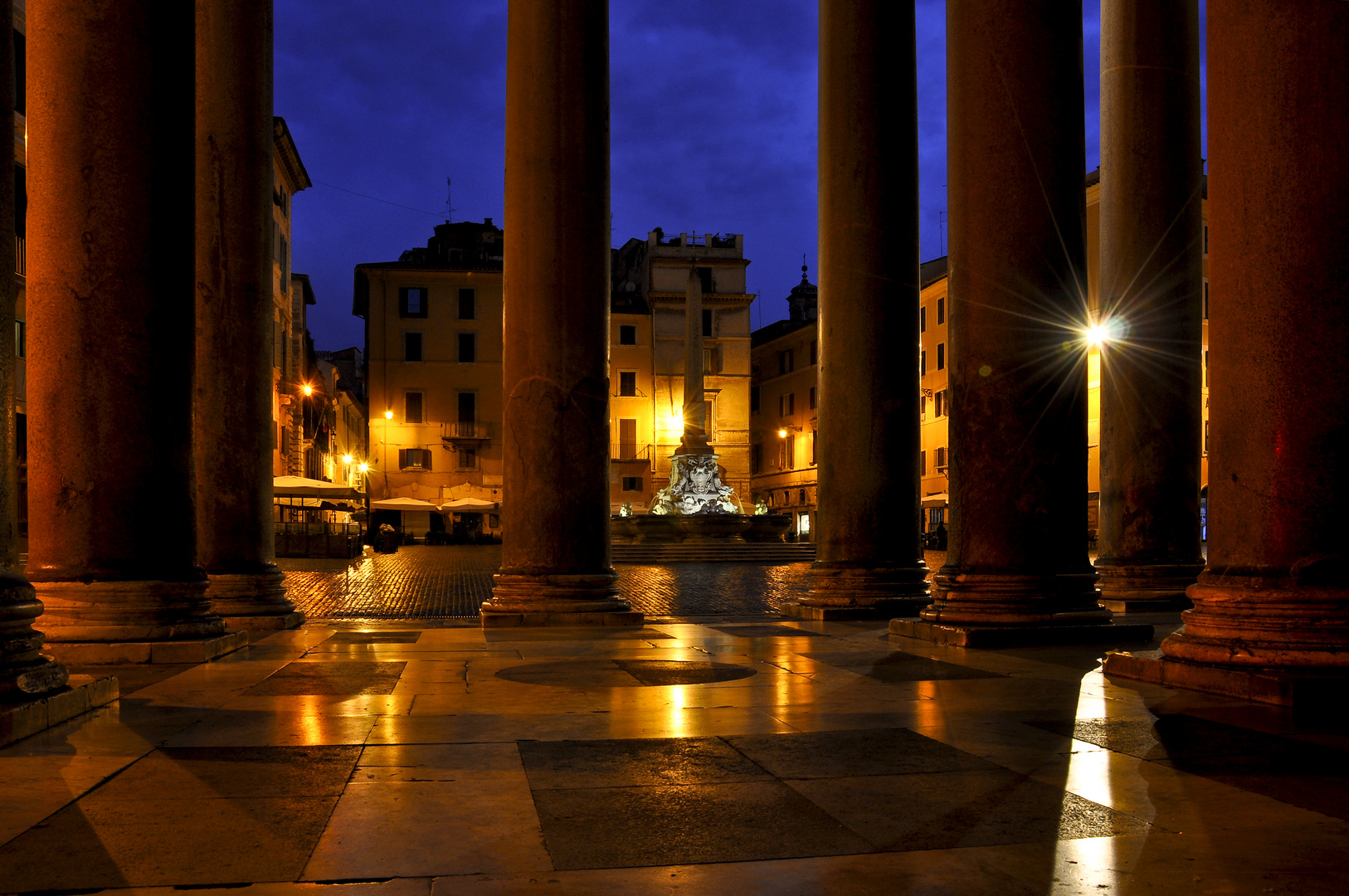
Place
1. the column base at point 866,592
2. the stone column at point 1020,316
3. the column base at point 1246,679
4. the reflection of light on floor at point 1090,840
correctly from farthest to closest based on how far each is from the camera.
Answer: the column base at point 866,592 → the stone column at point 1020,316 → the column base at point 1246,679 → the reflection of light on floor at point 1090,840

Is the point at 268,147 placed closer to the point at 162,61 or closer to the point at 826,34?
the point at 162,61

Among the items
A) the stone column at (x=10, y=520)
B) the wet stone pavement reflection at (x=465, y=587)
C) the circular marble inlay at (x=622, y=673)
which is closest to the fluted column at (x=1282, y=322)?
the circular marble inlay at (x=622, y=673)

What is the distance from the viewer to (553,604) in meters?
13.0

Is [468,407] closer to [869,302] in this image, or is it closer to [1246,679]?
[869,302]

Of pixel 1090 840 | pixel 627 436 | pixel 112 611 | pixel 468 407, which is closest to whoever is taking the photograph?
pixel 1090 840

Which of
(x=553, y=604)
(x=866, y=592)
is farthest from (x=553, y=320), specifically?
(x=866, y=592)

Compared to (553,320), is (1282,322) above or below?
below

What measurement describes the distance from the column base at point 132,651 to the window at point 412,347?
63164 mm

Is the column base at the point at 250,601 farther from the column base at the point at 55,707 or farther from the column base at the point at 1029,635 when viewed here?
the column base at the point at 1029,635

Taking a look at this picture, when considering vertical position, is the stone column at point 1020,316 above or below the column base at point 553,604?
above

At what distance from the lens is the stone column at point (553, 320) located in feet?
42.4

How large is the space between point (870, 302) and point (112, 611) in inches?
328

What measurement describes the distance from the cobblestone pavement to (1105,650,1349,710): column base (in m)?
8.12

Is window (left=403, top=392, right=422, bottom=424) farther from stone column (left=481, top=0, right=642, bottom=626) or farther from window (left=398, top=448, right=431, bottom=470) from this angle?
stone column (left=481, top=0, right=642, bottom=626)
